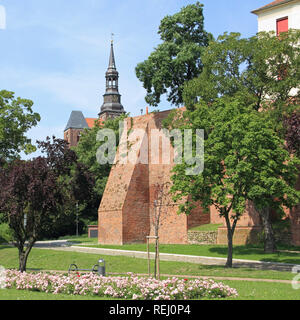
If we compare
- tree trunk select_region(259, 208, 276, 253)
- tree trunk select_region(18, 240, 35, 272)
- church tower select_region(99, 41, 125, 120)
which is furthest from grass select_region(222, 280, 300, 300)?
church tower select_region(99, 41, 125, 120)

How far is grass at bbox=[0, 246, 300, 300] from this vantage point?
12219mm

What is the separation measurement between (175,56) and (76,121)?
301 feet

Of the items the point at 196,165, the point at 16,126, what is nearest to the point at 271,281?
the point at 196,165

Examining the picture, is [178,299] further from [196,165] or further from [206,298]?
[196,165]

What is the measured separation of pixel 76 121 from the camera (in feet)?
409

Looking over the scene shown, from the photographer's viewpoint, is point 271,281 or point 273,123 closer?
point 271,281

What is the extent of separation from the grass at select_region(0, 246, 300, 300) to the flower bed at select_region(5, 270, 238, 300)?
503 mm

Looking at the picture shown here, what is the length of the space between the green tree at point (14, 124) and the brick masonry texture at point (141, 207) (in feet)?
28.0

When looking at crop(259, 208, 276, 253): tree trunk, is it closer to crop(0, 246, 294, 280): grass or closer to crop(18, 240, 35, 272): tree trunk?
crop(0, 246, 294, 280): grass

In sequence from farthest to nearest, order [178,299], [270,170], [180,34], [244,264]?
[180,34] → [244,264] → [270,170] → [178,299]

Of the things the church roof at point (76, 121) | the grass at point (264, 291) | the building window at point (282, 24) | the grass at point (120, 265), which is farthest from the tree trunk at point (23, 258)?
the church roof at point (76, 121)

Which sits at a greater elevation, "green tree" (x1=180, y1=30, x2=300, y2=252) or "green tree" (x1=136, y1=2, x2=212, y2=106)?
"green tree" (x1=136, y1=2, x2=212, y2=106)

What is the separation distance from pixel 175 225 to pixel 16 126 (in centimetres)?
1601

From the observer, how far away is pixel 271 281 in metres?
16.0
